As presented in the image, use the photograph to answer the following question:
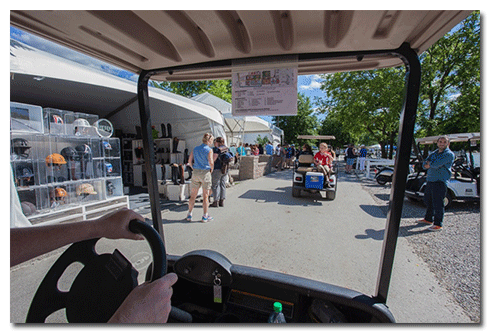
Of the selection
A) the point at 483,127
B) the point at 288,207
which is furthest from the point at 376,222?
the point at 483,127

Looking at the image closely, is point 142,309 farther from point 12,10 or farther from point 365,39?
point 365,39

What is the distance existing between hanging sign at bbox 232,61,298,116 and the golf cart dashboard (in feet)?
3.63

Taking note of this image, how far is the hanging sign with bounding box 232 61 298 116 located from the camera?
1.32 metres

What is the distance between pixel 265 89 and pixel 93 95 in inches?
330

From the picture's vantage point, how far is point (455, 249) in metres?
3.84

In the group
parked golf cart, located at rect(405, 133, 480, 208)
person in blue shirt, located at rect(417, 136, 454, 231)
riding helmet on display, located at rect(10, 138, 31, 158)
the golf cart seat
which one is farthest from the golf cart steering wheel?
parked golf cart, located at rect(405, 133, 480, 208)

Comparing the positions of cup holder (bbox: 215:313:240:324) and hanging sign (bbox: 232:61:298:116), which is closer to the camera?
hanging sign (bbox: 232:61:298:116)

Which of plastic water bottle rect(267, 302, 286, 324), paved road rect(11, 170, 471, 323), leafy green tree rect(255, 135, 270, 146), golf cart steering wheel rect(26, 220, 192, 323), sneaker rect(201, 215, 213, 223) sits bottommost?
paved road rect(11, 170, 471, 323)

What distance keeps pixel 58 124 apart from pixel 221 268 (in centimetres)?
515

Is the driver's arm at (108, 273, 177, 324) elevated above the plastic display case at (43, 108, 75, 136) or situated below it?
below

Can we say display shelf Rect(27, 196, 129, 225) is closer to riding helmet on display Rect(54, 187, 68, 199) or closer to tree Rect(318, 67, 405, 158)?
riding helmet on display Rect(54, 187, 68, 199)

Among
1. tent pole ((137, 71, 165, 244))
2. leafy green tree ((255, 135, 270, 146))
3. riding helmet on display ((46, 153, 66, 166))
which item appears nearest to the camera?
tent pole ((137, 71, 165, 244))

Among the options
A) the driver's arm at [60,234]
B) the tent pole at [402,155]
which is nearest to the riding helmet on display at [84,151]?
the driver's arm at [60,234]

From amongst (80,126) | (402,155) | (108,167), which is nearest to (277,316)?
(402,155)
